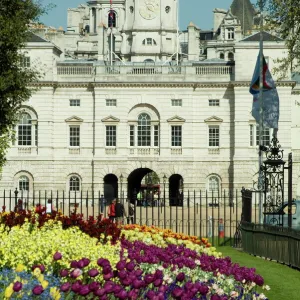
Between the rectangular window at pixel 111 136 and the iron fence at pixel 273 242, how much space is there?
4175cm

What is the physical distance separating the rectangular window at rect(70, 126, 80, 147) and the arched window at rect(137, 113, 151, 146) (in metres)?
3.99

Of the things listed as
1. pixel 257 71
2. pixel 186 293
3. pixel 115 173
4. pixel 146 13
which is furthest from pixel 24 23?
pixel 146 13

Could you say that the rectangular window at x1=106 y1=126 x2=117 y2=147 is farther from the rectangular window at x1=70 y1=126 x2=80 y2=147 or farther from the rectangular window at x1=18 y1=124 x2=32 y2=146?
the rectangular window at x1=18 y1=124 x2=32 y2=146

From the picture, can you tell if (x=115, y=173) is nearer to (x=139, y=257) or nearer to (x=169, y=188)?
(x=169, y=188)

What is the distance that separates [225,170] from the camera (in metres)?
74.3

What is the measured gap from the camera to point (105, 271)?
563 inches

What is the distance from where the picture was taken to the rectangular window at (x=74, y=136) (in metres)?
74.9

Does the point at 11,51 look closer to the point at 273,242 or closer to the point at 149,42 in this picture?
the point at 273,242

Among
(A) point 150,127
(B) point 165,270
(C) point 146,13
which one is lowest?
(B) point 165,270

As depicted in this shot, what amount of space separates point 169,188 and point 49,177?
28.0 feet

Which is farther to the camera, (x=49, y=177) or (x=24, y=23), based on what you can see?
(x=49, y=177)

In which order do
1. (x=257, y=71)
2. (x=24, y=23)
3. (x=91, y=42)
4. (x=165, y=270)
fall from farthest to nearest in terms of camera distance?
1. (x=91, y=42)
2. (x=257, y=71)
3. (x=24, y=23)
4. (x=165, y=270)

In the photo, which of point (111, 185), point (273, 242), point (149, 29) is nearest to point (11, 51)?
point (273, 242)

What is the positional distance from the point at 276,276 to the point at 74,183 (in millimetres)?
50978
